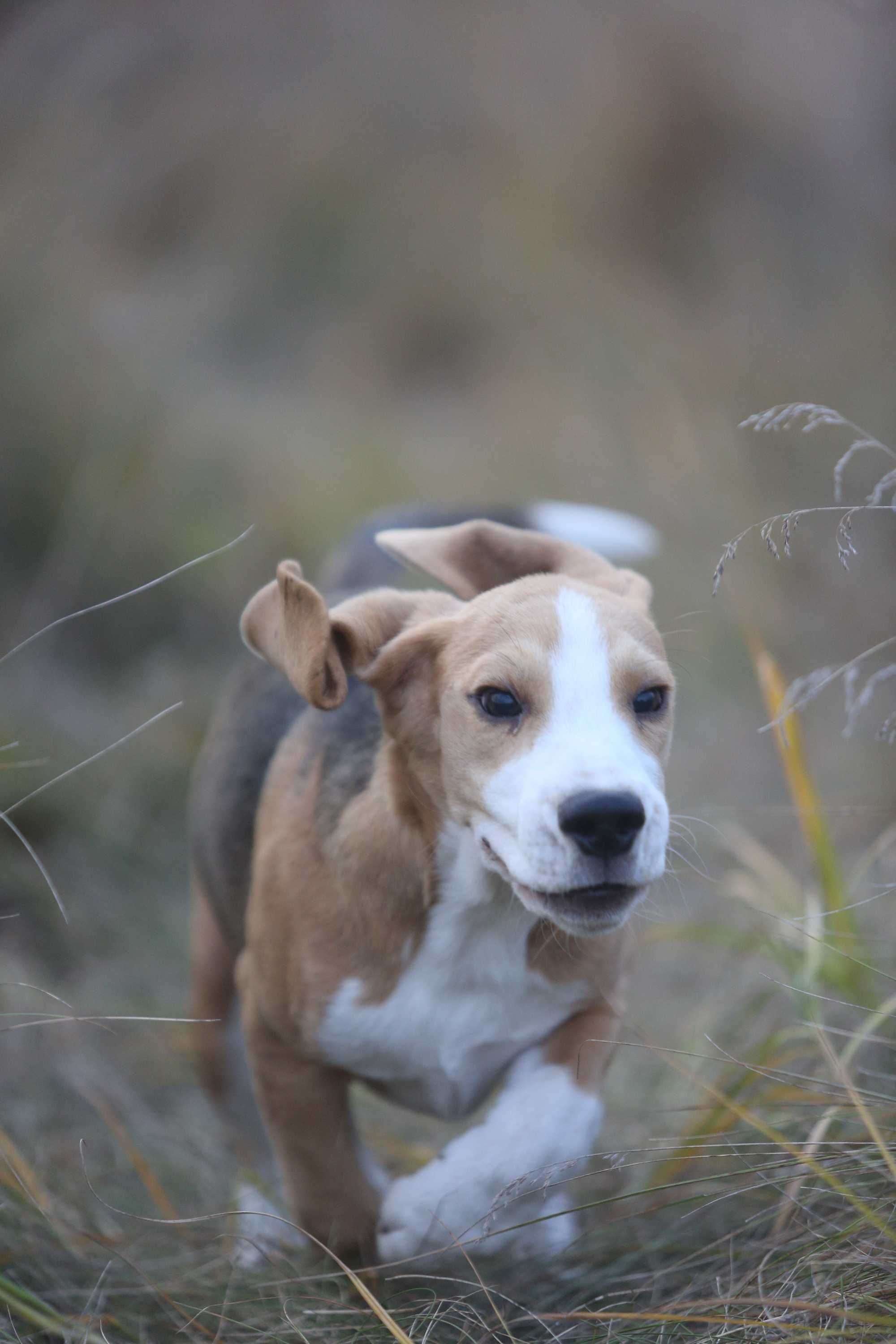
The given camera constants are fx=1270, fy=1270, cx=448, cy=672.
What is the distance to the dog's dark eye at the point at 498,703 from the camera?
8.73ft

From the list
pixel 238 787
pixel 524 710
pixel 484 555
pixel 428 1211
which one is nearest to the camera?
pixel 524 710

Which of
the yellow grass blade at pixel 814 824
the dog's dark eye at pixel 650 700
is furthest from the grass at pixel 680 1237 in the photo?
the dog's dark eye at pixel 650 700

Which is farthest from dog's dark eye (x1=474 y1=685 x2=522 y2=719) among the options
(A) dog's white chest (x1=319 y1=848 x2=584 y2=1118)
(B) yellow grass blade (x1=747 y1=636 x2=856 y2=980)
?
(B) yellow grass blade (x1=747 y1=636 x2=856 y2=980)

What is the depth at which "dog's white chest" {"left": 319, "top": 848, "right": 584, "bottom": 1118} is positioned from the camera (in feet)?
10.0

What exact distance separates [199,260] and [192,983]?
320 inches

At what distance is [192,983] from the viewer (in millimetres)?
4367

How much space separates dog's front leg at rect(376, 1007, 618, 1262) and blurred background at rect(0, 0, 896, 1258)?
141cm

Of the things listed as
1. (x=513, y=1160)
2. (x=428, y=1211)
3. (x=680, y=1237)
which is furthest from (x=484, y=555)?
(x=680, y=1237)

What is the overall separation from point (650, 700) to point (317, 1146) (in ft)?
4.95

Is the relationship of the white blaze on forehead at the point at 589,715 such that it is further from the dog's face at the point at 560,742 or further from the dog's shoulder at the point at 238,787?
the dog's shoulder at the point at 238,787

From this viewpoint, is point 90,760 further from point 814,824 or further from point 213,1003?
point 814,824

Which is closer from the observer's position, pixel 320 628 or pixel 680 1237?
pixel 320 628

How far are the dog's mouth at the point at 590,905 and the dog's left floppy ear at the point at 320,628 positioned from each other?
24.0 inches

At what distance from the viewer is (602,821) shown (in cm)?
241
